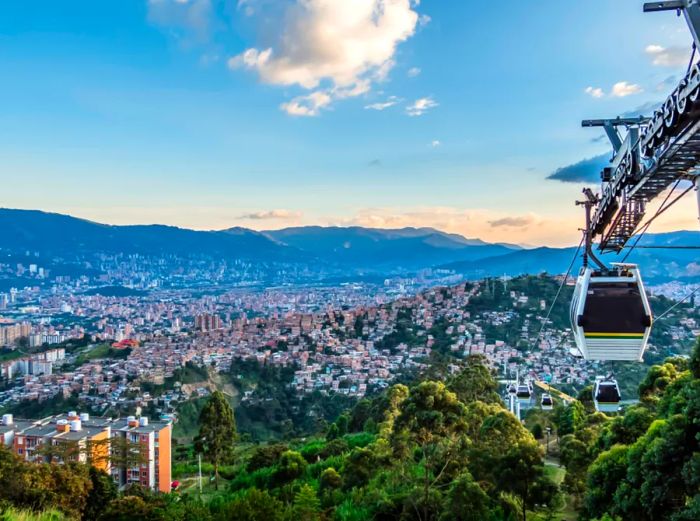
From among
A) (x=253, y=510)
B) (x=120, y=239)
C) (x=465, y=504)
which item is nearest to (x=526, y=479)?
(x=465, y=504)

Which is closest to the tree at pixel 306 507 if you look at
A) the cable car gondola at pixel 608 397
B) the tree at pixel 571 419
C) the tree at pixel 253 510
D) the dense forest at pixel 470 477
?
the dense forest at pixel 470 477

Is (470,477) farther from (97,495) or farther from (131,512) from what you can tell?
(97,495)

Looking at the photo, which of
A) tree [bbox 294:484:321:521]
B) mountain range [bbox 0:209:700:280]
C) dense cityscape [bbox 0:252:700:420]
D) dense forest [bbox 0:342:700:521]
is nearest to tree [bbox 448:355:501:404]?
dense forest [bbox 0:342:700:521]

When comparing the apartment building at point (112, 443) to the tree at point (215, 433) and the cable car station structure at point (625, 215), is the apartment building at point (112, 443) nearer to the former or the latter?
the tree at point (215, 433)

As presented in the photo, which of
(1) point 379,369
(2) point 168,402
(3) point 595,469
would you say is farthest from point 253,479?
(1) point 379,369

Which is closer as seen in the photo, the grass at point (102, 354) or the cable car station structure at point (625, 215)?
the cable car station structure at point (625, 215)
